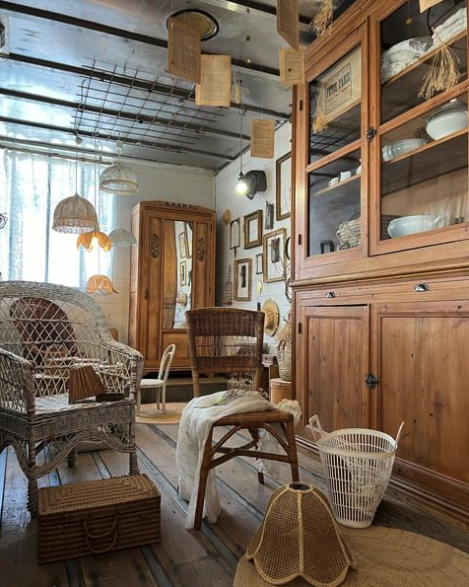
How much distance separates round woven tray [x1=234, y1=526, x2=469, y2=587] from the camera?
146cm

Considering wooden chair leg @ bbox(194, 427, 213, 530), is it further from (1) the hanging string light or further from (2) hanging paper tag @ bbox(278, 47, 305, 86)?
(1) the hanging string light

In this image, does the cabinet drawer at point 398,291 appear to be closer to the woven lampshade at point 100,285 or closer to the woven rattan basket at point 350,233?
the woven rattan basket at point 350,233

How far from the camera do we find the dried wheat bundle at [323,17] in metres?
2.39

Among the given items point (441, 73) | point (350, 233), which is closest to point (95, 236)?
point (350, 233)

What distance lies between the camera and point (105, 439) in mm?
2068

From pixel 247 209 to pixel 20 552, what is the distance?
12.8 ft

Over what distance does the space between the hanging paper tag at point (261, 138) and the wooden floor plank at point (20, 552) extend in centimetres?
229

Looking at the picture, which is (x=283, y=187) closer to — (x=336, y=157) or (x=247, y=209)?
(x=247, y=209)

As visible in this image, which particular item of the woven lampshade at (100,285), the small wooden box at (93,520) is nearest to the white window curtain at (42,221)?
the woven lampshade at (100,285)

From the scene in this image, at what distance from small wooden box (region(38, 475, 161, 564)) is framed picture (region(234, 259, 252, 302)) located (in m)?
3.22

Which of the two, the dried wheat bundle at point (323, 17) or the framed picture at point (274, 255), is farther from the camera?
the framed picture at point (274, 255)

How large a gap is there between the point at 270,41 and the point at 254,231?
6.66 ft

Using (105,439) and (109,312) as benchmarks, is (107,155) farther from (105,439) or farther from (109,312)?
(105,439)

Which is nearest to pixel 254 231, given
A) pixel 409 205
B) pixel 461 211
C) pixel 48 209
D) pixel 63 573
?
pixel 48 209
